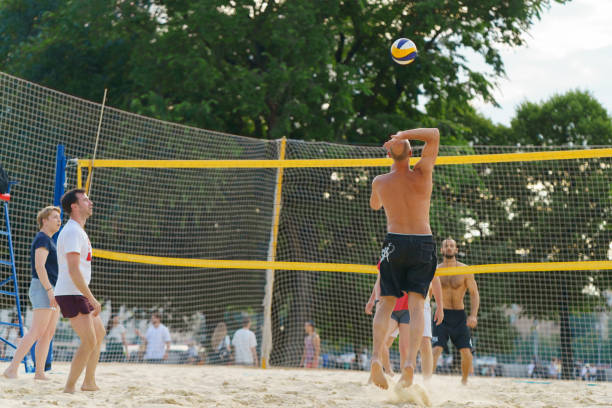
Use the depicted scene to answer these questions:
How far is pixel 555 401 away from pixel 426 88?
33.6ft

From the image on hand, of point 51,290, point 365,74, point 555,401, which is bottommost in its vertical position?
point 555,401

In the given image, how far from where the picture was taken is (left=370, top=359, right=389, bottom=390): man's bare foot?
181 inches

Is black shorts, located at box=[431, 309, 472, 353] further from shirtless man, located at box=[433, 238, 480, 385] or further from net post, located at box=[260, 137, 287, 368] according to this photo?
net post, located at box=[260, 137, 287, 368]

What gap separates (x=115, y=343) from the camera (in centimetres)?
1209

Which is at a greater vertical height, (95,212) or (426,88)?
(426,88)

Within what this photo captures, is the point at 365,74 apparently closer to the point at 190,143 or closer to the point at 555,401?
the point at 190,143

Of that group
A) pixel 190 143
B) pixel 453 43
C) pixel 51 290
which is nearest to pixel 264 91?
pixel 190 143

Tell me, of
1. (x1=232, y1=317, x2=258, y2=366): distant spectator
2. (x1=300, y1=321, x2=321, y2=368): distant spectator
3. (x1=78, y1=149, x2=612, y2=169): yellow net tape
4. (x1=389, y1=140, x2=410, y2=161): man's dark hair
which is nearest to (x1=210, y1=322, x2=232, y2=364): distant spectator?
(x1=232, y1=317, x2=258, y2=366): distant spectator

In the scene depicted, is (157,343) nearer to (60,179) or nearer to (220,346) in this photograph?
(220,346)

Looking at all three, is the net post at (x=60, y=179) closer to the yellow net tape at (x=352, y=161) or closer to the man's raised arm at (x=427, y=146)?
the yellow net tape at (x=352, y=161)

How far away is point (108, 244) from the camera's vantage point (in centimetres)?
1097

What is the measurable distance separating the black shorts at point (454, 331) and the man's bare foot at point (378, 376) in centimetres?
261

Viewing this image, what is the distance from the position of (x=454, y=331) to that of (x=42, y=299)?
152 inches

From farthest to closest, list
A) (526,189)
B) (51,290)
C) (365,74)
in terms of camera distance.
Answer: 1. (365,74)
2. (526,189)
3. (51,290)
